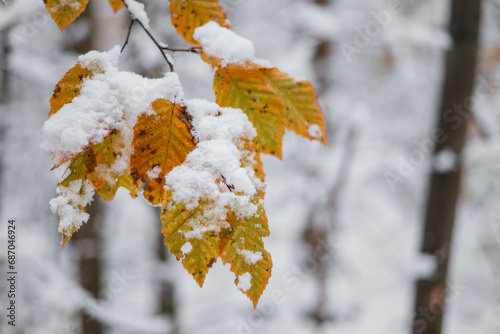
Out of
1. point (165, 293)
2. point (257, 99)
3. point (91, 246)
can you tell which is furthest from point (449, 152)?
point (91, 246)

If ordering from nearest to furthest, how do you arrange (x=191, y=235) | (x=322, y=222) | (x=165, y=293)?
(x=191, y=235)
(x=165, y=293)
(x=322, y=222)

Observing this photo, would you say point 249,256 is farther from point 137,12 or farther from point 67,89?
point 137,12

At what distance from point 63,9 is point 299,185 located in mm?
3665

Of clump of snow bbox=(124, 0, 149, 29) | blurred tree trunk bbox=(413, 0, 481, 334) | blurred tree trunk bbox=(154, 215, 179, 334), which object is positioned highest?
clump of snow bbox=(124, 0, 149, 29)

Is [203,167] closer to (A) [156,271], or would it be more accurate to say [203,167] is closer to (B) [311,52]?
(A) [156,271]

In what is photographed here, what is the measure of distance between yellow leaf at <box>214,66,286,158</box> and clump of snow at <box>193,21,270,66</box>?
2cm

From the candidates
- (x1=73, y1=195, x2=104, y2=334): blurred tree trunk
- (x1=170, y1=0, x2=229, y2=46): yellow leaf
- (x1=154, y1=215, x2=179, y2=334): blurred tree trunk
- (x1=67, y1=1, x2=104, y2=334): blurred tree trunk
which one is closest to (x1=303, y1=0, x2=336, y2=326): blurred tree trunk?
(x1=154, y1=215, x2=179, y2=334): blurred tree trunk

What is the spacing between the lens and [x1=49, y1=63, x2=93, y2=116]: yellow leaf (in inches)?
24.8

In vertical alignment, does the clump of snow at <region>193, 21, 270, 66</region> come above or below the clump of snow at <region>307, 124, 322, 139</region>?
above

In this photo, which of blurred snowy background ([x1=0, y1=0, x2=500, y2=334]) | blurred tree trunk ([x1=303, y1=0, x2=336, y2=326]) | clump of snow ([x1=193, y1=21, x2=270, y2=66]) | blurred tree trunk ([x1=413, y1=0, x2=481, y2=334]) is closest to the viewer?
clump of snow ([x1=193, y1=21, x2=270, y2=66])

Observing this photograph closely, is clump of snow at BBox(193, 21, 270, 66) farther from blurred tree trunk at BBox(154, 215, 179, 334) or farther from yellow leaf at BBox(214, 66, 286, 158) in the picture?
blurred tree trunk at BBox(154, 215, 179, 334)

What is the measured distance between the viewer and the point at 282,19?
4.06 metres

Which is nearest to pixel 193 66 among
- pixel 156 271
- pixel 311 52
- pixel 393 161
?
pixel 311 52

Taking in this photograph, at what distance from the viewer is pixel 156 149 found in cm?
60
